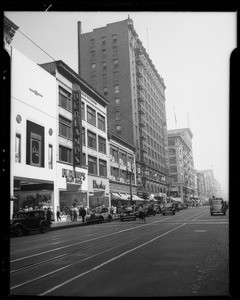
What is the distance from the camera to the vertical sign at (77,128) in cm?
3931

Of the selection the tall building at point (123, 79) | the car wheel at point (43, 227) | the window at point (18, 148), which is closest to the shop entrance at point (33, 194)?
the window at point (18, 148)

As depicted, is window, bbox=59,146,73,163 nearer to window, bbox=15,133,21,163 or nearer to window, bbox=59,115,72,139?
window, bbox=59,115,72,139

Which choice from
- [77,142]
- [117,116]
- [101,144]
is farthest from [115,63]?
[77,142]

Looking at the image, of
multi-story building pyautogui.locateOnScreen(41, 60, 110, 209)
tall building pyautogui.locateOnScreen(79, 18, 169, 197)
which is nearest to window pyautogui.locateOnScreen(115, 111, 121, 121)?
tall building pyautogui.locateOnScreen(79, 18, 169, 197)

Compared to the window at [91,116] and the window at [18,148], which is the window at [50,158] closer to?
the window at [18,148]

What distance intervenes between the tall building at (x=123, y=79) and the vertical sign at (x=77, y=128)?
84.6 ft

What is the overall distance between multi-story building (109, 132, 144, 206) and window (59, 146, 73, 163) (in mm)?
13562

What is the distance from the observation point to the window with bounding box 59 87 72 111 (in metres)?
38.4

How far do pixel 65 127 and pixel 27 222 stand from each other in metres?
18.1

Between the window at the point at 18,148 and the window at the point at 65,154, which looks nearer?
the window at the point at 18,148

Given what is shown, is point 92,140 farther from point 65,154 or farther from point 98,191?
point 65,154
